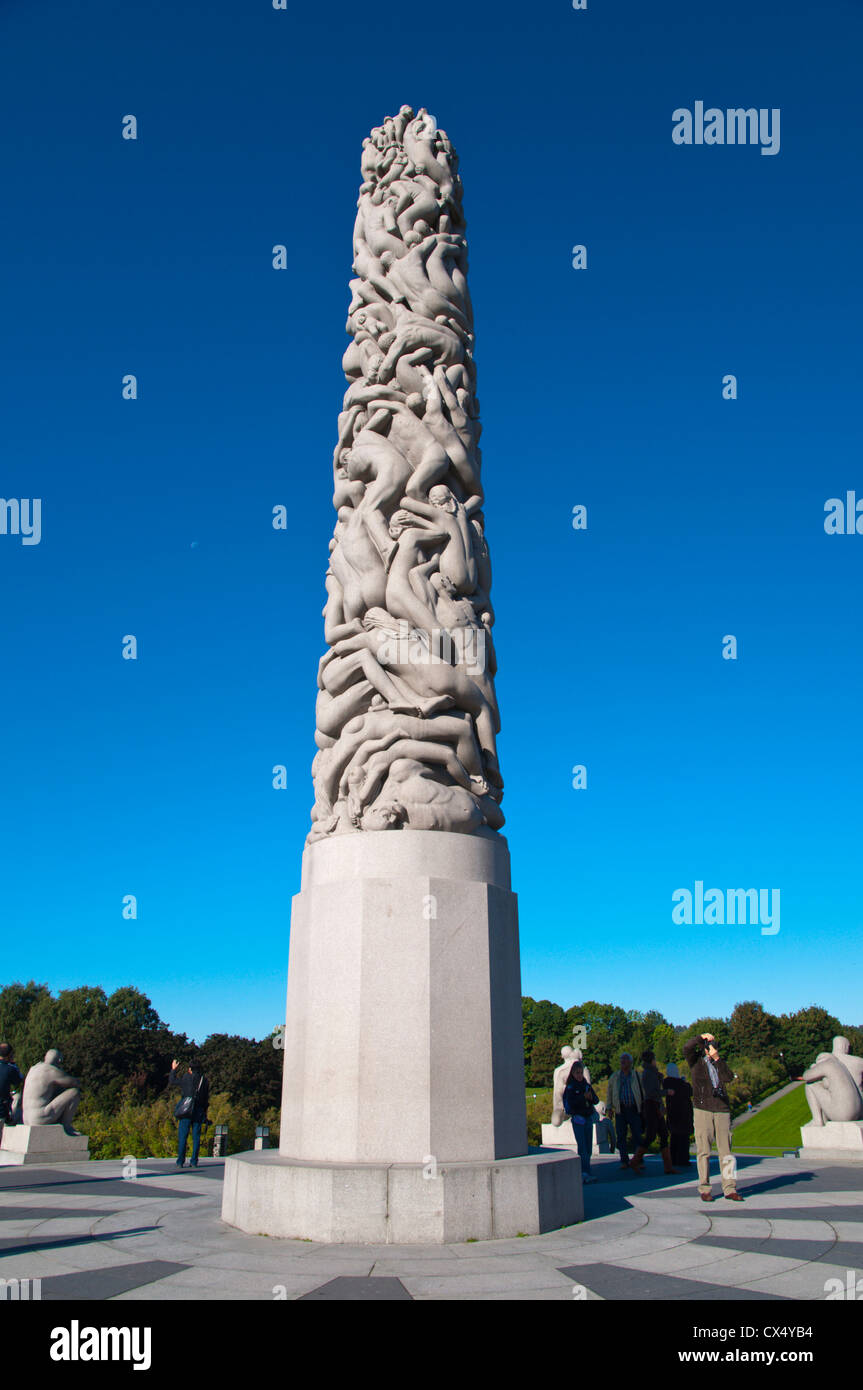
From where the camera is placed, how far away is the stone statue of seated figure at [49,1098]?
15430 mm

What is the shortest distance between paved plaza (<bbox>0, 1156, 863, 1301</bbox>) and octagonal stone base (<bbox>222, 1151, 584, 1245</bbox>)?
0.46 ft

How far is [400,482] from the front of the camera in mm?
11656

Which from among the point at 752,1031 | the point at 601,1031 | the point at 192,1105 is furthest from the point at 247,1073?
the point at 752,1031

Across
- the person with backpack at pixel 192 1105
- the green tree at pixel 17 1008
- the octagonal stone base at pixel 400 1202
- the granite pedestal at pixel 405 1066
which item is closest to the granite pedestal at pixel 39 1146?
the person with backpack at pixel 192 1105

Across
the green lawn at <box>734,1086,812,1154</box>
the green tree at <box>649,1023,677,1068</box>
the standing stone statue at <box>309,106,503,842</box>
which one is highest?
the standing stone statue at <box>309,106,503,842</box>

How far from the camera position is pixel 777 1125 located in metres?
50.8

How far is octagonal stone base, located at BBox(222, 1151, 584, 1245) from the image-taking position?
775 cm

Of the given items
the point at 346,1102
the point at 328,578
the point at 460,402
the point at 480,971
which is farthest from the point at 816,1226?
the point at 460,402

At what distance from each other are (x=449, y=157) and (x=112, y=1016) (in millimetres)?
72184

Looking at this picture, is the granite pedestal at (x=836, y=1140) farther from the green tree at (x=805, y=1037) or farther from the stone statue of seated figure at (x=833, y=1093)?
the green tree at (x=805, y=1037)

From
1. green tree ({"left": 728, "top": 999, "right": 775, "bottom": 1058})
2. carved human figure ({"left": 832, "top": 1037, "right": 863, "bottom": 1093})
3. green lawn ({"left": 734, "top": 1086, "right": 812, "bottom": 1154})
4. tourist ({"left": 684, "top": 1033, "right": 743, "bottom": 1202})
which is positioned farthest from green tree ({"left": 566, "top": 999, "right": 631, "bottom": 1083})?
tourist ({"left": 684, "top": 1033, "right": 743, "bottom": 1202})

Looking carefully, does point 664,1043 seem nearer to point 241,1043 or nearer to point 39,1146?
point 241,1043

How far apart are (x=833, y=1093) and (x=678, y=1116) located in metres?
4.01

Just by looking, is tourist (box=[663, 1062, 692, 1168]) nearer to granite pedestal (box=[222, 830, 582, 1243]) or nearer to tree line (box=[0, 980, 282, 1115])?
granite pedestal (box=[222, 830, 582, 1243])
